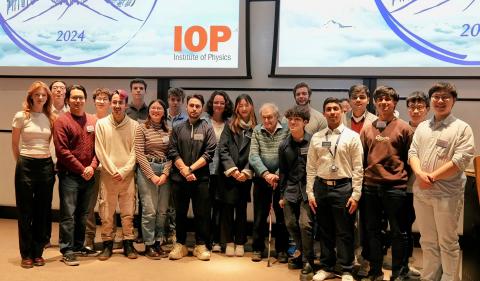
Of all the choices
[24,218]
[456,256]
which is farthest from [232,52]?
[456,256]

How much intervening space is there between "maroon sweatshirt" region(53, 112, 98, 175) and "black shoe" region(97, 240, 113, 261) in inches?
26.8

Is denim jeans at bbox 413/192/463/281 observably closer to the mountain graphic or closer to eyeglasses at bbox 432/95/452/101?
eyeglasses at bbox 432/95/452/101

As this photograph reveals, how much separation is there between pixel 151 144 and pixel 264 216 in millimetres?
1163

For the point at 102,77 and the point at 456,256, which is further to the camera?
the point at 102,77

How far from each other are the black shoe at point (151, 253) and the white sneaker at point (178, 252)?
0.11 m

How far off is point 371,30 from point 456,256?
229cm

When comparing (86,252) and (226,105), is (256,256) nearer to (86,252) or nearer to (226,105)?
(226,105)

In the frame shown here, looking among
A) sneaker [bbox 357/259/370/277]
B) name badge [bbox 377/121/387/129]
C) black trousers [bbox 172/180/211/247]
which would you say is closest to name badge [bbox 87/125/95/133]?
black trousers [bbox 172/180/211/247]

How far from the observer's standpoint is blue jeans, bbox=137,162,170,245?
11.9ft

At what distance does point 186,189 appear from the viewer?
3613mm

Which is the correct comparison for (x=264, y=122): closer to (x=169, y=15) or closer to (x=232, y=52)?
(x=232, y=52)

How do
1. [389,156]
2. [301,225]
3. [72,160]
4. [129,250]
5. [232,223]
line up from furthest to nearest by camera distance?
[232,223]
[129,250]
[72,160]
[301,225]
[389,156]

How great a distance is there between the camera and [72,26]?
481 centimetres

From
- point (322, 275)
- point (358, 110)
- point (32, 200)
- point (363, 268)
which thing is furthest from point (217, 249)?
point (358, 110)
